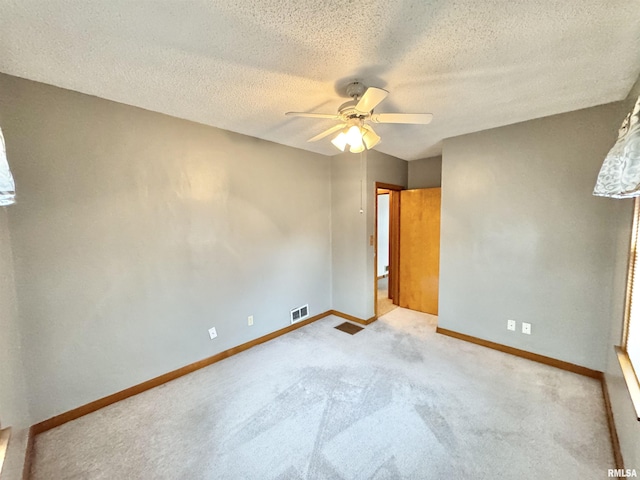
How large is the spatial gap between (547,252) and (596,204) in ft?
1.82

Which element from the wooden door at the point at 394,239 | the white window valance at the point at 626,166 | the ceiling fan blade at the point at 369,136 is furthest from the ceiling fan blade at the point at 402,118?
the wooden door at the point at 394,239

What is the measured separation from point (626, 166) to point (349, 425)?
87.6 inches

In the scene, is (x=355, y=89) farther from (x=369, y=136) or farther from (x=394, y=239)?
(x=394, y=239)

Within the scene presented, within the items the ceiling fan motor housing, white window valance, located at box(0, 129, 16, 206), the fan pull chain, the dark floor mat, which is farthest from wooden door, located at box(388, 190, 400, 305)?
Answer: white window valance, located at box(0, 129, 16, 206)

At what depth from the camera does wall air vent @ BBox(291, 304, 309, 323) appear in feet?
11.6

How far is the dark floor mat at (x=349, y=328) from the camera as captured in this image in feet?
11.3

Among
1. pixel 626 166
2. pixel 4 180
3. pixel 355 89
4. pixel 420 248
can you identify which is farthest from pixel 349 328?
pixel 4 180

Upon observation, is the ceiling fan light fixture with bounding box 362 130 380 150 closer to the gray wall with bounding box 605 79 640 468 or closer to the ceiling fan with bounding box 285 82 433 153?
the ceiling fan with bounding box 285 82 433 153

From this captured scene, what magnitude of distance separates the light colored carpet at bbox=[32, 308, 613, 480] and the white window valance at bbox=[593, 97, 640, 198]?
163 cm

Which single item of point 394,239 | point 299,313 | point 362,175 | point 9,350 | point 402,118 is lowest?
point 299,313

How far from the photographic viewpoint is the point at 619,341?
1894 mm

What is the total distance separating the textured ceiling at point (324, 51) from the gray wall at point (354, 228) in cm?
141

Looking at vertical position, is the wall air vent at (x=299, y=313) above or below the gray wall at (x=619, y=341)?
below

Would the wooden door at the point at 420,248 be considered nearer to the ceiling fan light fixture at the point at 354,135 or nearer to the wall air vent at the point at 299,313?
the wall air vent at the point at 299,313
